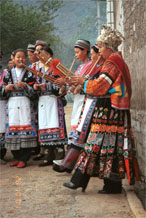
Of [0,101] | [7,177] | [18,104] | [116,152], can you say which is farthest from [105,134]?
[0,101]

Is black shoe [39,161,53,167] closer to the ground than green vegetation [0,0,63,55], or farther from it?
closer to the ground

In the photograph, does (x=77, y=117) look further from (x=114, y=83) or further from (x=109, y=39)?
(x=109, y=39)

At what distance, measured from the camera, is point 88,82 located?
4.91 m

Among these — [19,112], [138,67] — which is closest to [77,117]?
[138,67]

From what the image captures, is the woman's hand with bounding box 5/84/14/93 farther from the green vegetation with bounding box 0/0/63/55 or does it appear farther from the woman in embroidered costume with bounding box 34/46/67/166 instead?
the green vegetation with bounding box 0/0/63/55

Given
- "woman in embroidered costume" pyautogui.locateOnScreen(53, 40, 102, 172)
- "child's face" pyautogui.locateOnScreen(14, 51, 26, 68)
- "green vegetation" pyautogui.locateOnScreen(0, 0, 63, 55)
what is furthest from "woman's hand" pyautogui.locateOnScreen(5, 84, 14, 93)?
"green vegetation" pyautogui.locateOnScreen(0, 0, 63, 55)

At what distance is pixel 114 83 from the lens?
483 centimetres

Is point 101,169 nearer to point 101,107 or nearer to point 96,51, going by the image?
point 101,107

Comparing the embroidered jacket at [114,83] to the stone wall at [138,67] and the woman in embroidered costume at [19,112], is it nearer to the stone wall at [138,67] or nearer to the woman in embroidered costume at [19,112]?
the stone wall at [138,67]

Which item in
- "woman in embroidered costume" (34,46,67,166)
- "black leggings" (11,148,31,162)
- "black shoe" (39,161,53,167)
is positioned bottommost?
"black shoe" (39,161,53,167)

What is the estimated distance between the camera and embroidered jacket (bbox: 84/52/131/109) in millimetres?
4805

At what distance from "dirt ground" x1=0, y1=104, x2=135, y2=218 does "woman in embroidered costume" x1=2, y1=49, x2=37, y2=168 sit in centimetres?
76

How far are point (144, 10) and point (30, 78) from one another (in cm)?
264

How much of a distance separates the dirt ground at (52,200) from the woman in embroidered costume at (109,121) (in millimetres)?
287
